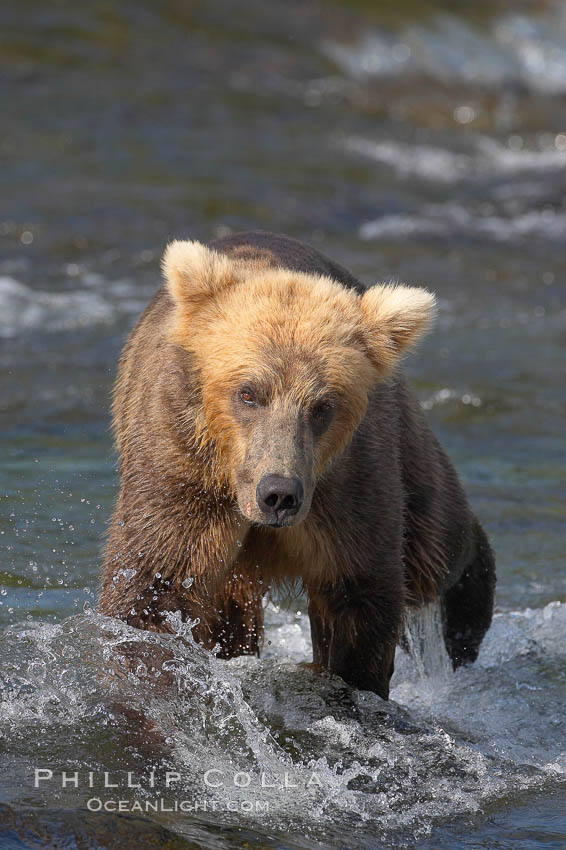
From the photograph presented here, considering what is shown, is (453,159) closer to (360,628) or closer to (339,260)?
(339,260)

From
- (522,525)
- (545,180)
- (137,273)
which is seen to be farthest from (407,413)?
(545,180)

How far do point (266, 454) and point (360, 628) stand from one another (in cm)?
105

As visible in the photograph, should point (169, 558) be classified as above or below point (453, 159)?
below

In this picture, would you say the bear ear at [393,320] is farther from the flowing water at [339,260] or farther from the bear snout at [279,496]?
the flowing water at [339,260]

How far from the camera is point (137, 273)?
1144 cm

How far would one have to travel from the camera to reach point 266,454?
4.09 m

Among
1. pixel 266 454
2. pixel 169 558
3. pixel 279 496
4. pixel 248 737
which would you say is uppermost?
pixel 266 454

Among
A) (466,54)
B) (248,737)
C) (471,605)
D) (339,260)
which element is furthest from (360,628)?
(466,54)

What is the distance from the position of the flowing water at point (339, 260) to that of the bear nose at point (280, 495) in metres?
0.87

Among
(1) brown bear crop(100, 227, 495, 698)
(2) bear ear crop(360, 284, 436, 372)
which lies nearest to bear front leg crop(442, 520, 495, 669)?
(1) brown bear crop(100, 227, 495, 698)

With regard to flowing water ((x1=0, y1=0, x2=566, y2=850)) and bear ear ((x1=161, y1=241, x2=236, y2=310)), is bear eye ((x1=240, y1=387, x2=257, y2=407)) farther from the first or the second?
flowing water ((x1=0, y1=0, x2=566, y2=850))

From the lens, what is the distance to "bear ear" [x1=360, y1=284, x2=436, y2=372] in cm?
450

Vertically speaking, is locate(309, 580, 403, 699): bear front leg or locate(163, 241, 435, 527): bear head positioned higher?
locate(163, 241, 435, 527): bear head

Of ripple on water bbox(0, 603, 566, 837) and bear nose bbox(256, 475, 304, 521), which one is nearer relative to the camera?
bear nose bbox(256, 475, 304, 521)
